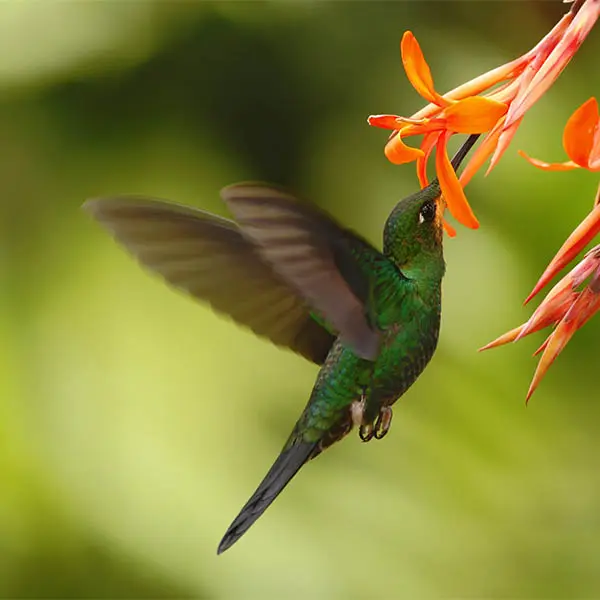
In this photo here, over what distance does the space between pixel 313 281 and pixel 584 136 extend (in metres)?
0.24

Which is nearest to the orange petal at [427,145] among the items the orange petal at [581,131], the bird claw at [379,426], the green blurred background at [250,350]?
the orange petal at [581,131]

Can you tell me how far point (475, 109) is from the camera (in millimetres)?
683

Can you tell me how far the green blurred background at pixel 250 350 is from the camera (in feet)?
5.42

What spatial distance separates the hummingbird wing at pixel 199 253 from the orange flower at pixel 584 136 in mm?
269

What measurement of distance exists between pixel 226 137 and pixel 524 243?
1.01m

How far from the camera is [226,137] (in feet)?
8.05

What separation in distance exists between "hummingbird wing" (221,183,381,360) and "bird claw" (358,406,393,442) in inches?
3.3

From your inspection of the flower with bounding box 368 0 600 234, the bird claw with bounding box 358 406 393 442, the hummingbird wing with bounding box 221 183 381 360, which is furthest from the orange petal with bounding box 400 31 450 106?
the bird claw with bounding box 358 406 393 442

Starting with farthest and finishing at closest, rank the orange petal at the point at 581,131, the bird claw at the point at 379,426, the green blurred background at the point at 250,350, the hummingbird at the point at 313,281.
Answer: the green blurred background at the point at 250,350 → the bird claw at the point at 379,426 → the hummingbird at the point at 313,281 → the orange petal at the point at 581,131

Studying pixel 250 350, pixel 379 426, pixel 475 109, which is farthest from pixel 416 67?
pixel 250 350

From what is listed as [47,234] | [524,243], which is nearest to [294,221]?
[524,243]

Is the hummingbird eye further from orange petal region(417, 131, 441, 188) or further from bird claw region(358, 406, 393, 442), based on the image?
bird claw region(358, 406, 393, 442)

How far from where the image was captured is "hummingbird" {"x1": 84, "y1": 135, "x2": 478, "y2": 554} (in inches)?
30.1

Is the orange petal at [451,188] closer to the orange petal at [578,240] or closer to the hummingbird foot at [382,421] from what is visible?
the orange petal at [578,240]
